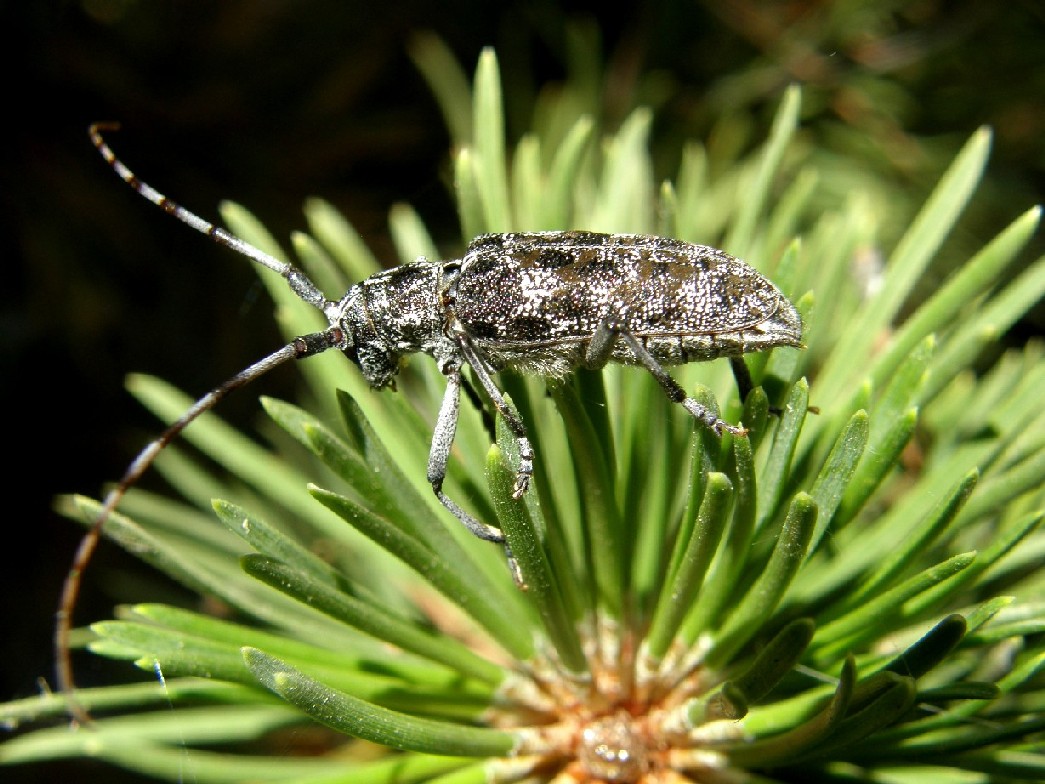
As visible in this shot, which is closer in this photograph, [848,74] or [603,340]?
[603,340]

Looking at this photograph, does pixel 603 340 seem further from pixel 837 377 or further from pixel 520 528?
pixel 520 528

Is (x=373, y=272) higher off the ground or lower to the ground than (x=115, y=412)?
lower

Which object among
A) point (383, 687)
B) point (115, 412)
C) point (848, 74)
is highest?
point (848, 74)

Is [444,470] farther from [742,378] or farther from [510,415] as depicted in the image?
[742,378]

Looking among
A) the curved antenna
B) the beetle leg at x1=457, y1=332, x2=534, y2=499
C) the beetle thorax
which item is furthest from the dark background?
the beetle leg at x1=457, y1=332, x2=534, y2=499

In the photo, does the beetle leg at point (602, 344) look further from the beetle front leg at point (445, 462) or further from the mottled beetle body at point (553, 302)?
the beetle front leg at point (445, 462)

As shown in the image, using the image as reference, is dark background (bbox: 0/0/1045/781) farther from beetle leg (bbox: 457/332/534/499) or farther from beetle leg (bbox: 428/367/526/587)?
beetle leg (bbox: 428/367/526/587)

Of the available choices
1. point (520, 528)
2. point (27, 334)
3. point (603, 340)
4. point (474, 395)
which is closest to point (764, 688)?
point (520, 528)
